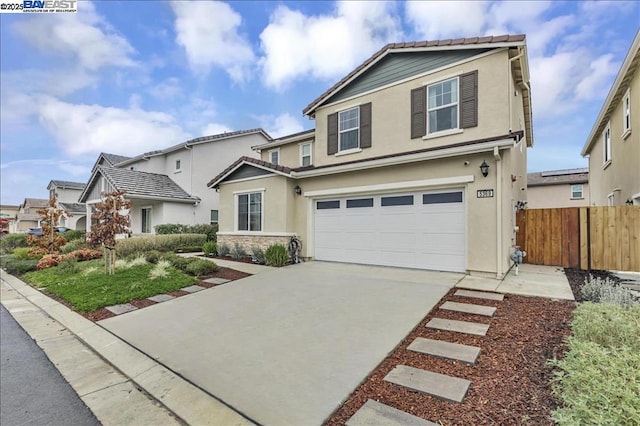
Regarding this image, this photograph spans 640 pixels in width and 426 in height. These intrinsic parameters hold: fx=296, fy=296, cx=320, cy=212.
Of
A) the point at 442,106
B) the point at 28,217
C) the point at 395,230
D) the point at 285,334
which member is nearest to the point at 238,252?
the point at 395,230

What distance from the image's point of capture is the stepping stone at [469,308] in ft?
17.1

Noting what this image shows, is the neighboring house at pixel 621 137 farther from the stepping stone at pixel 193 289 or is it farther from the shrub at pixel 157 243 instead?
the shrub at pixel 157 243

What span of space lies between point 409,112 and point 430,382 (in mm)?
8636

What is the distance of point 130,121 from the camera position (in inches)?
763

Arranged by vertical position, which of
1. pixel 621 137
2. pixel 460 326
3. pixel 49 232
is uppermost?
pixel 621 137

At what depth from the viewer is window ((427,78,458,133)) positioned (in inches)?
357

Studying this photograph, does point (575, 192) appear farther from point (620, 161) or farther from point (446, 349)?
point (446, 349)

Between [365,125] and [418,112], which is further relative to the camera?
[365,125]

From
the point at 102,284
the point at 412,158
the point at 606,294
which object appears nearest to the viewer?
the point at 606,294

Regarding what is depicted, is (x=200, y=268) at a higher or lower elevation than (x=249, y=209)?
lower

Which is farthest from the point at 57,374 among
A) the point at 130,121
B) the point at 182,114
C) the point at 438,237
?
the point at 130,121

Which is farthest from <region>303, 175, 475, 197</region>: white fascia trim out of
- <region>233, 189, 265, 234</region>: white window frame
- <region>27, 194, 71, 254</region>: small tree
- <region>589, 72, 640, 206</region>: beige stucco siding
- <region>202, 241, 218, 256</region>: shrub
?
<region>27, 194, 71, 254</region>: small tree

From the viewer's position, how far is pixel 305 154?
15.3 m

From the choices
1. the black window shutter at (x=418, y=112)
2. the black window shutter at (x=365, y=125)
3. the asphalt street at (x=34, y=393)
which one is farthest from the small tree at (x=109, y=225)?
the black window shutter at (x=418, y=112)
